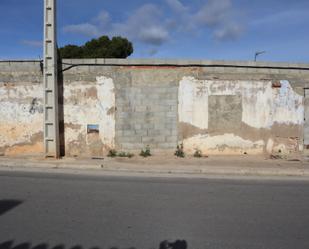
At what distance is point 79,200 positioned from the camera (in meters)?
A: 7.87

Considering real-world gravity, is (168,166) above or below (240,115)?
below

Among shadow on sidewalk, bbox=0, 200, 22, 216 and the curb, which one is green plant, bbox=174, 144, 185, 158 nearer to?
the curb

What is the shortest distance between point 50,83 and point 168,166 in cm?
504

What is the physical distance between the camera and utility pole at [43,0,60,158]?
13.7 meters

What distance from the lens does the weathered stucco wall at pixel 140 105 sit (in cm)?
1478

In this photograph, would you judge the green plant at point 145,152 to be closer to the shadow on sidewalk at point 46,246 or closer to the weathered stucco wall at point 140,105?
the weathered stucco wall at point 140,105

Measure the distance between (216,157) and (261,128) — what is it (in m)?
2.17

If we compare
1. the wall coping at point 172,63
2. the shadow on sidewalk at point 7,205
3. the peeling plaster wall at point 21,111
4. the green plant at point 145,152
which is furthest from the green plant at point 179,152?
the shadow on sidewalk at point 7,205

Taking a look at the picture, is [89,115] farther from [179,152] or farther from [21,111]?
[179,152]

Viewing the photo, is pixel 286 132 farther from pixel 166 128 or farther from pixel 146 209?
pixel 146 209

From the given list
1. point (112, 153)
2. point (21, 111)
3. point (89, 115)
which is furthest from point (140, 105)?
point (21, 111)

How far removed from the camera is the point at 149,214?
6.95m

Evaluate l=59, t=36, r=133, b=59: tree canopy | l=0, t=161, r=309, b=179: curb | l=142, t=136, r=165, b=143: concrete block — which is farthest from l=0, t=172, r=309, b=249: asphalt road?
l=59, t=36, r=133, b=59: tree canopy

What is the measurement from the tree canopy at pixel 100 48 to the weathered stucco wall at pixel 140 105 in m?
27.0
